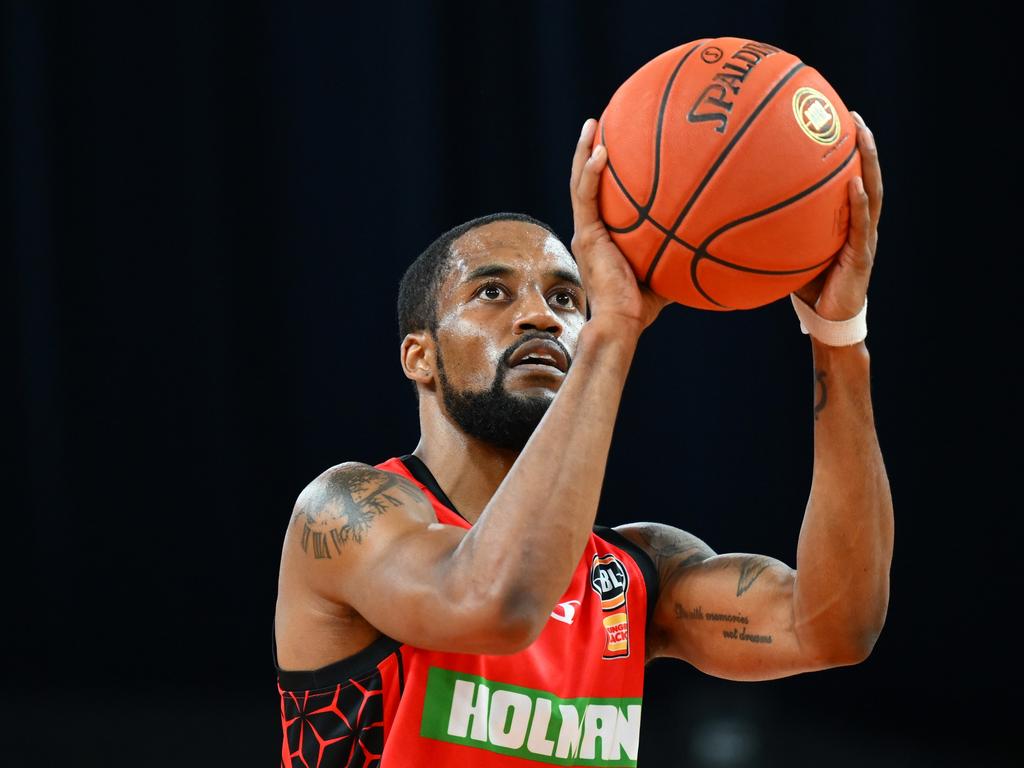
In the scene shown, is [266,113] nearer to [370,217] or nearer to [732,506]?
[370,217]

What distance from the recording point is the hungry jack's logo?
2.03 metres

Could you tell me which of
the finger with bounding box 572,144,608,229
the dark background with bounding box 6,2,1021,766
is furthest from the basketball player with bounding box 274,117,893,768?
the dark background with bounding box 6,2,1021,766

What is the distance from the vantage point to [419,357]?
222cm

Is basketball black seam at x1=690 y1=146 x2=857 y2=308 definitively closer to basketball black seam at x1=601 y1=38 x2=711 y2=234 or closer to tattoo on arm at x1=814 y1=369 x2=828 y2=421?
basketball black seam at x1=601 y1=38 x2=711 y2=234

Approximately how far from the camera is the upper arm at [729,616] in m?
1.98

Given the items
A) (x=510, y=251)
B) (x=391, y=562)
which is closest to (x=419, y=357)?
(x=510, y=251)

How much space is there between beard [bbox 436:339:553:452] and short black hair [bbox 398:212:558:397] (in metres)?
0.17

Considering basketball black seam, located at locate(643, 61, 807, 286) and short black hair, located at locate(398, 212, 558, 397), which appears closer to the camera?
basketball black seam, located at locate(643, 61, 807, 286)

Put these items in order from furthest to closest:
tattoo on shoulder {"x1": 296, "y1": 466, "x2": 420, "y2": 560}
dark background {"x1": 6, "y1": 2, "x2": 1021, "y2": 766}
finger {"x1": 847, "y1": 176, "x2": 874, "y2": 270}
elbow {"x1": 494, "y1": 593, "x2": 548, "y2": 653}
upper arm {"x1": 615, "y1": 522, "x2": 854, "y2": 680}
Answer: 1. dark background {"x1": 6, "y1": 2, "x2": 1021, "y2": 766}
2. upper arm {"x1": 615, "y1": 522, "x2": 854, "y2": 680}
3. tattoo on shoulder {"x1": 296, "y1": 466, "x2": 420, "y2": 560}
4. finger {"x1": 847, "y1": 176, "x2": 874, "y2": 270}
5. elbow {"x1": 494, "y1": 593, "x2": 548, "y2": 653}

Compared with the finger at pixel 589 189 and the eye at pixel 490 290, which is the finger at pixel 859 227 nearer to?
the finger at pixel 589 189

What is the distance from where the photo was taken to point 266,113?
3514mm

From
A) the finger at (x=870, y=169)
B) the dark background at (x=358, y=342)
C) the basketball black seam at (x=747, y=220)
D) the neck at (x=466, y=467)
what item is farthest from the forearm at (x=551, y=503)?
the dark background at (x=358, y=342)

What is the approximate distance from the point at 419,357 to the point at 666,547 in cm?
53

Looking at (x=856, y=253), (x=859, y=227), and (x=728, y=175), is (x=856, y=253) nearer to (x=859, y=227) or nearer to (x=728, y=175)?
(x=859, y=227)
